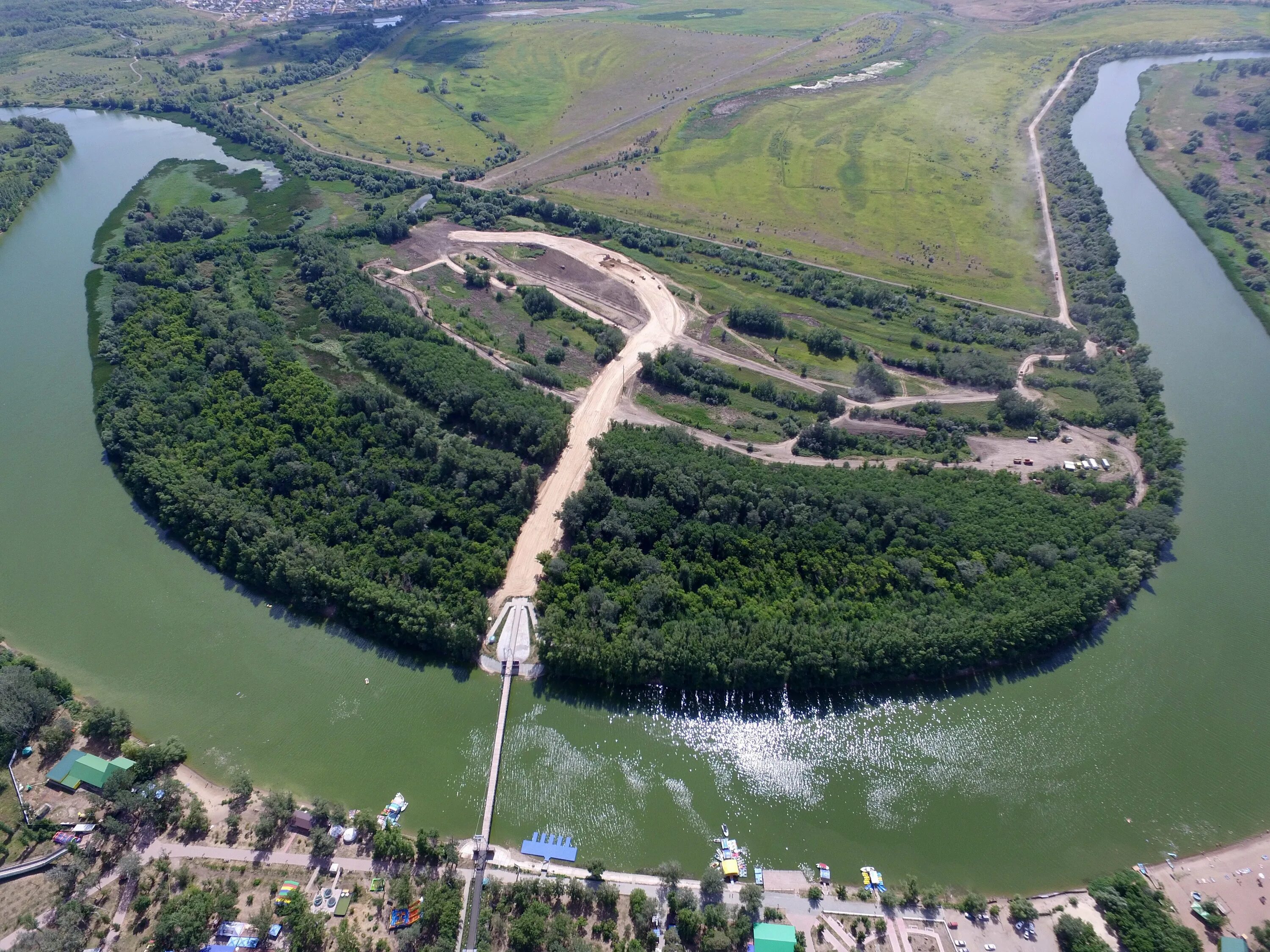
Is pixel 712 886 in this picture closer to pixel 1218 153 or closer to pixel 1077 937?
pixel 1077 937

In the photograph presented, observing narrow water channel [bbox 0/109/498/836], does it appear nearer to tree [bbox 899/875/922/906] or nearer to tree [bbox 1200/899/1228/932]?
tree [bbox 899/875/922/906]

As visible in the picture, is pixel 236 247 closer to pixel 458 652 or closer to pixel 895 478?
pixel 458 652

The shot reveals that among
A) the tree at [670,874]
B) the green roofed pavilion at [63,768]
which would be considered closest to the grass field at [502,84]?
the green roofed pavilion at [63,768]

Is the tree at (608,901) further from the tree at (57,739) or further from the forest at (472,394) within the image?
the forest at (472,394)

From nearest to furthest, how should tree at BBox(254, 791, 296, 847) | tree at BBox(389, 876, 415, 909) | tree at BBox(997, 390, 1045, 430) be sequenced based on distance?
tree at BBox(389, 876, 415, 909) < tree at BBox(254, 791, 296, 847) < tree at BBox(997, 390, 1045, 430)

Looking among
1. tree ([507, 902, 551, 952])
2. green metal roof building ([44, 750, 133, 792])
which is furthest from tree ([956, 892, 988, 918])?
green metal roof building ([44, 750, 133, 792])

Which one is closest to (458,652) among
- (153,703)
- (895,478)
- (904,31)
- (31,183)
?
(153,703)
